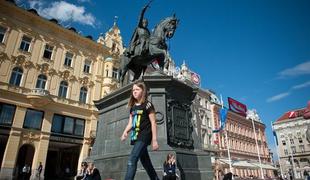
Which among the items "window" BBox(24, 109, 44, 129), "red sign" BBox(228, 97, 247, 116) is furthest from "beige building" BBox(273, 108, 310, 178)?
"window" BBox(24, 109, 44, 129)

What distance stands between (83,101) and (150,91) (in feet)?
68.6

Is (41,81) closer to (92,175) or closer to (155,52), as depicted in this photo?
(155,52)

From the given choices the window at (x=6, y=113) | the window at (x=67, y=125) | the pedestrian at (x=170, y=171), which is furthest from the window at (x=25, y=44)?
the pedestrian at (x=170, y=171)

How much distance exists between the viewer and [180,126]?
6.27 m

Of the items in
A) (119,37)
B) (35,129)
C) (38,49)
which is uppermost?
(119,37)

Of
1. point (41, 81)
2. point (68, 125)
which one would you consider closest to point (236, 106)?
point (68, 125)

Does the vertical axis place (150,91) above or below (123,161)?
above

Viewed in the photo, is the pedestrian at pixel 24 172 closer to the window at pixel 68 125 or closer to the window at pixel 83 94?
the window at pixel 68 125

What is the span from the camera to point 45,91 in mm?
21453

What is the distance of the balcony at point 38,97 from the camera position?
20.6m

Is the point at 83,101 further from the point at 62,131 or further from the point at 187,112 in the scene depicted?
the point at 187,112

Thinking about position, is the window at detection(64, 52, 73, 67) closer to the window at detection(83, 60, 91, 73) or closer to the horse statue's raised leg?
the window at detection(83, 60, 91, 73)

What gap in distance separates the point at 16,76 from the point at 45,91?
3.00 meters

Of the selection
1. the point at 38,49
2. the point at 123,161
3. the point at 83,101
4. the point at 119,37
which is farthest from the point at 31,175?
the point at 119,37
